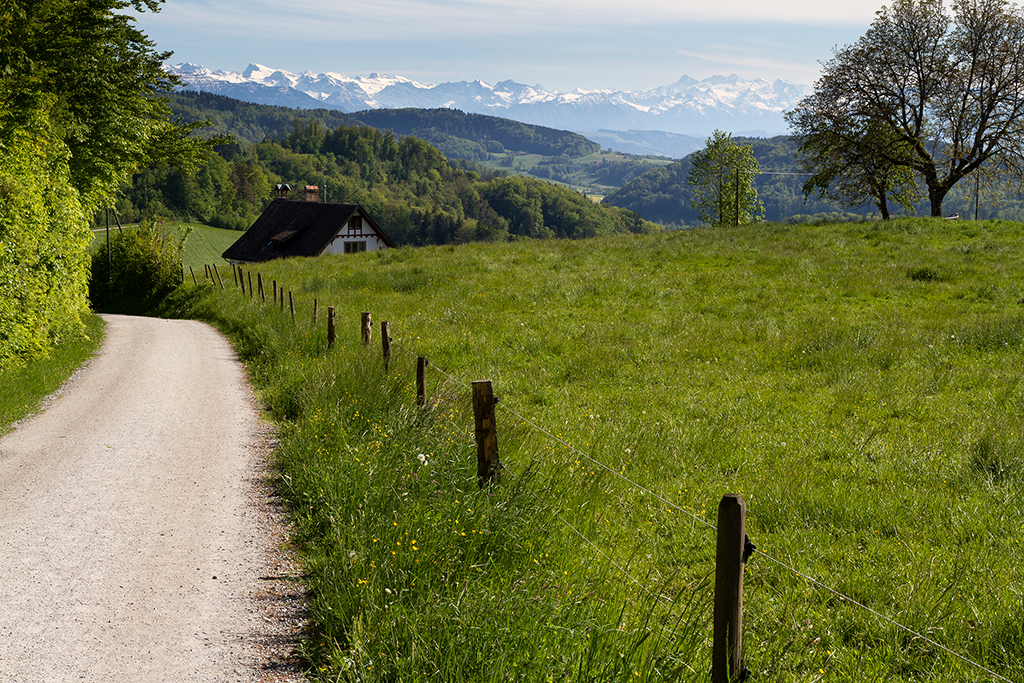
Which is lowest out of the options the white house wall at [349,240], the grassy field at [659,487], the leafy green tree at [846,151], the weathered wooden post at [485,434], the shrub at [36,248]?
the grassy field at [659,487]

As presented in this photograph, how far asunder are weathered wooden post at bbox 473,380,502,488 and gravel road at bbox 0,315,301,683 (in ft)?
6.42

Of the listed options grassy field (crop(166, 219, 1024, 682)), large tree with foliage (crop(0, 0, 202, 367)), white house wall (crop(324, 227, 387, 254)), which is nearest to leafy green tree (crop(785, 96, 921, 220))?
grassy field (crop(166, 219, 1024, 682))

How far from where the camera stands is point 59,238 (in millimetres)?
15648

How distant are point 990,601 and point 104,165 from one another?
93.2ft

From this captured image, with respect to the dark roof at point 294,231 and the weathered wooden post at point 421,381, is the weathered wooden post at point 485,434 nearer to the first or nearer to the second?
the weathered wooden post at point 421,381

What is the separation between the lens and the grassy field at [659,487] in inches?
173

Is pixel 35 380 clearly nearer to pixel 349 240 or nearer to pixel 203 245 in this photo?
pixel 349 240

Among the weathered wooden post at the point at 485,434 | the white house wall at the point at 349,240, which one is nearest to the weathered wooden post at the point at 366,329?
the weathered wooden post at the point at 485,434

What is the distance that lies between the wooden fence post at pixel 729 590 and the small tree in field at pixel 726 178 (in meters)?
73.4

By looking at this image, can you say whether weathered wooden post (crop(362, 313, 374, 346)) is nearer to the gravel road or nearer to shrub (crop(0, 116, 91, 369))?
the gravel road

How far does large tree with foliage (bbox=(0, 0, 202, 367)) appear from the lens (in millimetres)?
13836

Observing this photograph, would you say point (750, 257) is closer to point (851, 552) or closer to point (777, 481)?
point (777, 481)

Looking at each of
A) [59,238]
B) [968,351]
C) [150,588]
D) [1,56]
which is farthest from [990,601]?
[1,56]

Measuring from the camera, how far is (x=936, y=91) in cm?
3725
